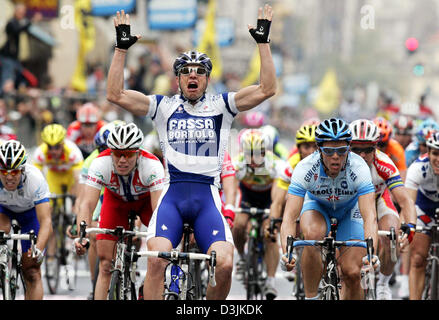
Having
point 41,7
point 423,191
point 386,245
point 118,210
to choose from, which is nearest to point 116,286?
point 118,210

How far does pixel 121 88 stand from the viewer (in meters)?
8.28

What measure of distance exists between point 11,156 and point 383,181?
148 inches

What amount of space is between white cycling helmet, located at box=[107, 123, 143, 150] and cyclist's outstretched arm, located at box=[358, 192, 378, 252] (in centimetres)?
221

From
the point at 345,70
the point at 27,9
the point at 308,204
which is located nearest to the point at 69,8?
the point at 27,9

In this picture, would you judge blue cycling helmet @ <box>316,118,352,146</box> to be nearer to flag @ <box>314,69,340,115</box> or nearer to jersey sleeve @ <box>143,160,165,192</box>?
jersey sleeve @ <box>143,160,165,192</box>

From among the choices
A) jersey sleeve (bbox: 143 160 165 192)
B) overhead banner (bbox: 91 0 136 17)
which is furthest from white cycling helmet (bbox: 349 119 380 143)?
overhead banner (bbox: 91 0 136 17)

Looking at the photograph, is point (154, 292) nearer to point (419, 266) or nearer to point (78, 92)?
point (419, 266)

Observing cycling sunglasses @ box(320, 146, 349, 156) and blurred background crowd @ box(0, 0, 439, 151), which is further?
blurred background crowd @ box(0, 0, 439, 151)

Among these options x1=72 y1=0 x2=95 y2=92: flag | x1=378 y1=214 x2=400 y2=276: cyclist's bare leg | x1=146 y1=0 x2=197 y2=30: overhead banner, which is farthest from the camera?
x1=146 y1=0 x2=197 y2=30: overhead banner

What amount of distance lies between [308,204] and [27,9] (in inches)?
883

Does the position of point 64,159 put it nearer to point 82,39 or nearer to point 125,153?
point 125,153

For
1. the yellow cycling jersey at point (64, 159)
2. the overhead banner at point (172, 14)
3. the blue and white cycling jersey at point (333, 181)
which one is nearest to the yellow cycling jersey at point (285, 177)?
the blue and white cycling jersey at point (333, 181)

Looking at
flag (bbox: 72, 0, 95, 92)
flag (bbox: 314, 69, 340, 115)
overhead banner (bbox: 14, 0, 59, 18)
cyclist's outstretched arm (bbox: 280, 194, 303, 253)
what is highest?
flag (bbox: 314, 69, 340, 115)

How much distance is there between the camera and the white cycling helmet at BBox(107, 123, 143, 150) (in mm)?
9102
